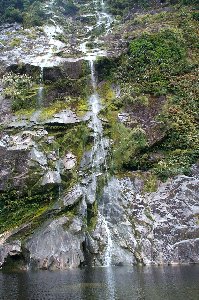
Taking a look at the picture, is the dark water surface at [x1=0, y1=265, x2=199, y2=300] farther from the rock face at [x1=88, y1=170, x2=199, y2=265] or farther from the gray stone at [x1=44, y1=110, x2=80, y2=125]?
the gray stone at [x1=44, y1=110, x2=80, y2=125]

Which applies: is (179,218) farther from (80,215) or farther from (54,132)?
(54,132)

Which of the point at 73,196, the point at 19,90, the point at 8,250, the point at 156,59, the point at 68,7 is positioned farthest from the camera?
the point at 68,7

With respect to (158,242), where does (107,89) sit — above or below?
above

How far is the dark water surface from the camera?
2072 cm

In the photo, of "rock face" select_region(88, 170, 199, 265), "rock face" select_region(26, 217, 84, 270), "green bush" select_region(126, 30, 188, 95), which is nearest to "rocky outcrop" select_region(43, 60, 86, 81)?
"green bush" select_region(126, 30, 188, 95)

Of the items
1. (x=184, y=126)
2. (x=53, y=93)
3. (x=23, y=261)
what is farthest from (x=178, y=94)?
(x=23, y=261)

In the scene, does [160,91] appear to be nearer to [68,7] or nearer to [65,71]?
[65,71]

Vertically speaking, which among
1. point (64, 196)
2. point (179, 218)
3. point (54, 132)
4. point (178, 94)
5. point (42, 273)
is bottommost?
point (42, 273)

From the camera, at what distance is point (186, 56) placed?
160ft

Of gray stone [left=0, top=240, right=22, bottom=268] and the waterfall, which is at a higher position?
the waterfall

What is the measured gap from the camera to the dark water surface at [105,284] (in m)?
20.7

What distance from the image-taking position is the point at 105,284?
23453mm

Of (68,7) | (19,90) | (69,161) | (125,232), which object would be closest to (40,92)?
(19,90)

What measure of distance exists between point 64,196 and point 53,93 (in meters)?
14.2
